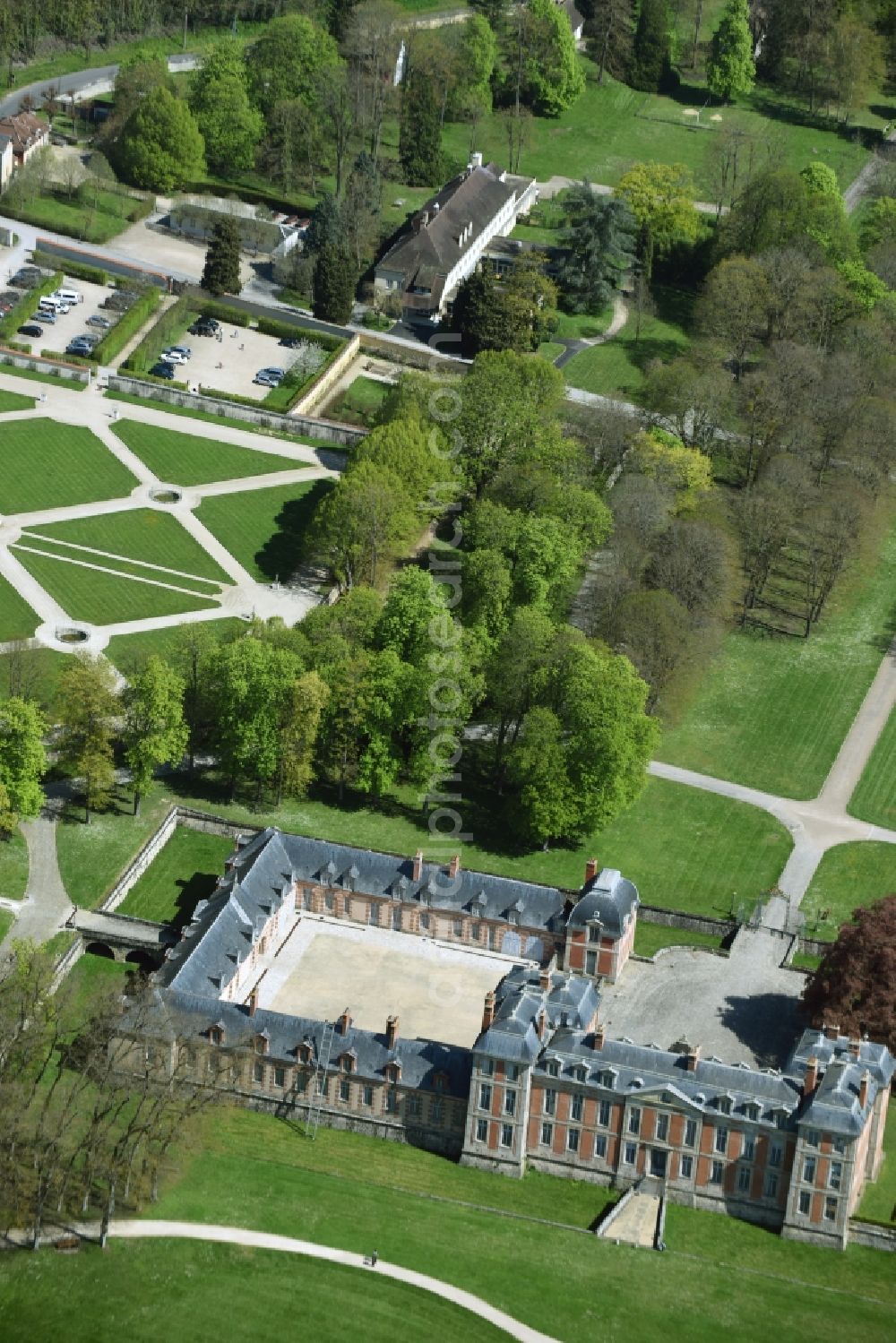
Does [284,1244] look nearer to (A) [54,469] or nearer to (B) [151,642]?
(B) [151,642]

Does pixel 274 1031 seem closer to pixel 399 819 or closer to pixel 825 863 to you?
pixel 399 819

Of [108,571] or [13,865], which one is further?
[108,571]

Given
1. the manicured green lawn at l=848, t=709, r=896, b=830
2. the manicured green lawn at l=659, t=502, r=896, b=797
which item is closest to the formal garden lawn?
the manicured green lawn at l=659, t=502, r=896, b=797

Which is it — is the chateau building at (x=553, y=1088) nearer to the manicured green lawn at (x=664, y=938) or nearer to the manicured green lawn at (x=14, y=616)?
the manicured green lawn at (x=664, y=938)

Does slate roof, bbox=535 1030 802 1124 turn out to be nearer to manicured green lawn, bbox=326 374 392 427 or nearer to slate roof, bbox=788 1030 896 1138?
slate roof, bbox=788 1030 896 1138

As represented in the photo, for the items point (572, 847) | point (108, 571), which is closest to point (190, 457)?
point (108, 571)

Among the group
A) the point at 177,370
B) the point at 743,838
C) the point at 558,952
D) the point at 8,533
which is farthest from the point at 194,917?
the point at 177,370
